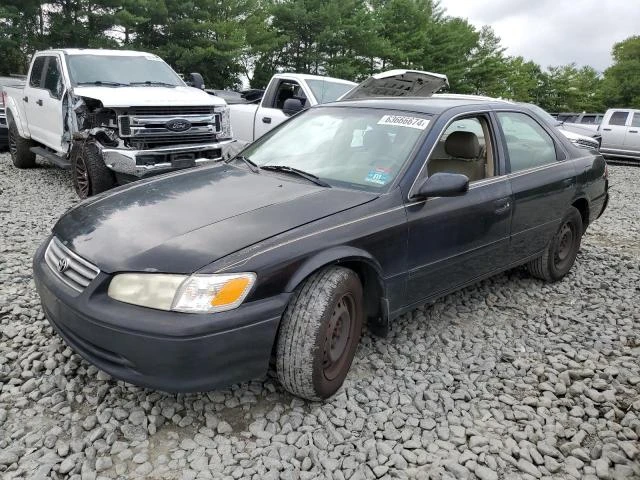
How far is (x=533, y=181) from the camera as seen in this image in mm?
4000

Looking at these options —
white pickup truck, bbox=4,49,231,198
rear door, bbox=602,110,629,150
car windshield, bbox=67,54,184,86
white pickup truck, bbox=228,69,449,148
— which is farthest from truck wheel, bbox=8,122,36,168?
rear door, bbox=602,110,629,150

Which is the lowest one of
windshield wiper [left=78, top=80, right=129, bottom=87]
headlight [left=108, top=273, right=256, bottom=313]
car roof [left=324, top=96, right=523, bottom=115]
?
headlight [left=108, top=273, right=256, bottom=313]

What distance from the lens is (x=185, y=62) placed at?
65.9 ft

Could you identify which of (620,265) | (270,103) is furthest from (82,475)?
(270,103)

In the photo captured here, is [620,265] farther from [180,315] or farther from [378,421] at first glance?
[180,315]

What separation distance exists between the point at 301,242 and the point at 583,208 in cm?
336

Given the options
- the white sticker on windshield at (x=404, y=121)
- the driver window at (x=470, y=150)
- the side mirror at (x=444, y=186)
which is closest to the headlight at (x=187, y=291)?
the side mirror at (x=444, y=186)

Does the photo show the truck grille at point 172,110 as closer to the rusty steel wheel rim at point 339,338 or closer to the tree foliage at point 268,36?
the rusty steel wheel rim at point 339,338

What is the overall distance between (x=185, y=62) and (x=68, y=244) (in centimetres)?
1902

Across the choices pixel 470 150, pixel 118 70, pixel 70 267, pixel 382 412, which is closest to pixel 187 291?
pixel 70 267

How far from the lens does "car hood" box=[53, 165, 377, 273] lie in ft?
7.97

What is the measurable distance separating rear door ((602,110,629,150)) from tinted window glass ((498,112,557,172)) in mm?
13576

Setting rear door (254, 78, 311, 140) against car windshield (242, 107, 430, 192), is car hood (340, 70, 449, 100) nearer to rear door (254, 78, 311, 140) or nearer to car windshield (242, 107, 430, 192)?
car windshield (242, 107, 430, 192)

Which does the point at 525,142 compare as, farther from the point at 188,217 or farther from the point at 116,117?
the point at 116,117
